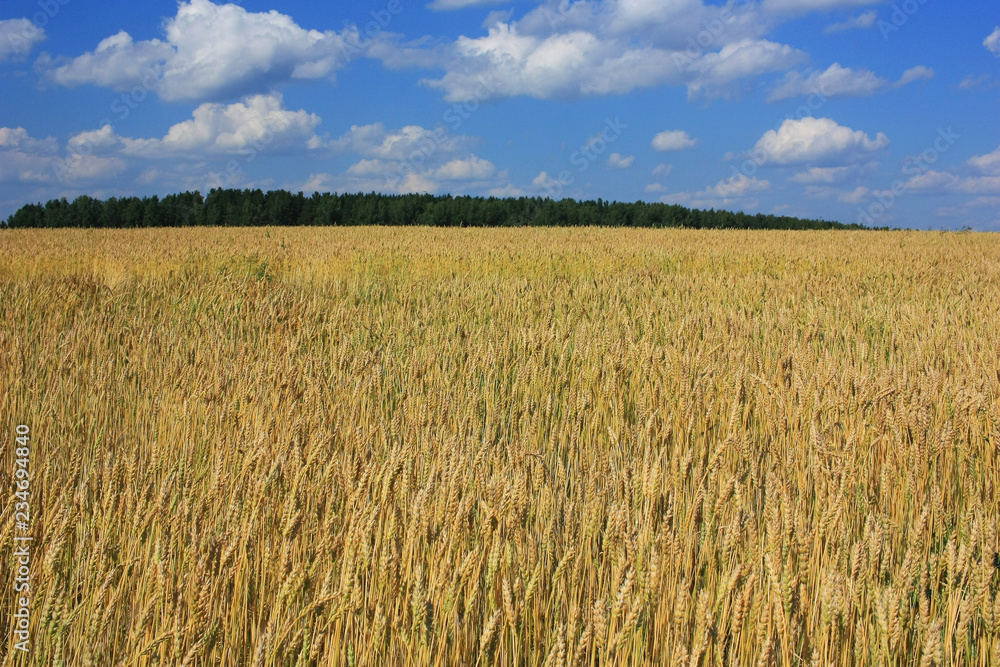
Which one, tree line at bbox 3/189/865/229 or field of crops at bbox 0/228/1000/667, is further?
tree line at bbox 3/189/865/229

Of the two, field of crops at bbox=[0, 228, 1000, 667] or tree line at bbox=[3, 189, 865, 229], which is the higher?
tree line at bbox=[3, 189, 865, 229]

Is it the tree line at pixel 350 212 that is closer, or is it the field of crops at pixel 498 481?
the field of crops at pixel 498 481

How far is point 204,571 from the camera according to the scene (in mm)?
Answer: 1208

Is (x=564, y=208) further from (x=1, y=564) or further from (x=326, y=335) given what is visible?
(x=1, y=564)

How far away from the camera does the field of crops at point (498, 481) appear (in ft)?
4.28

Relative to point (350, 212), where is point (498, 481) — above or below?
below

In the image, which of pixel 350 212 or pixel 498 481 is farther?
pixel 350 212

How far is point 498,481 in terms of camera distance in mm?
1597

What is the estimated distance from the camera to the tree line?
4169 cm

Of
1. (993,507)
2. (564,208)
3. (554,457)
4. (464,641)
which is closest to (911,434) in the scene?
(993,507)

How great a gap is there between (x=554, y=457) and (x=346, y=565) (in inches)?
→ 65.6

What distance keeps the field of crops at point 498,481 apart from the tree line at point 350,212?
122 feet

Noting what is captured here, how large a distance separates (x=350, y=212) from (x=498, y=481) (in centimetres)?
4542

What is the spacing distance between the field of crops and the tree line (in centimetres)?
3705
